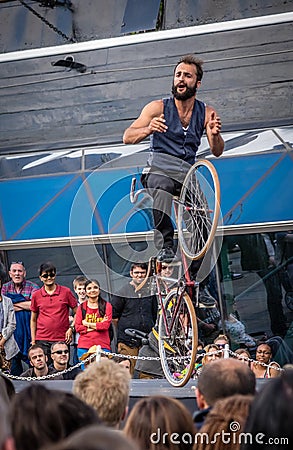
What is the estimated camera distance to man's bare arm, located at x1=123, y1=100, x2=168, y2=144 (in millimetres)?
6094

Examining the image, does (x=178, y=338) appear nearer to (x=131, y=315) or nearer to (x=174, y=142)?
(x=174, y=142)

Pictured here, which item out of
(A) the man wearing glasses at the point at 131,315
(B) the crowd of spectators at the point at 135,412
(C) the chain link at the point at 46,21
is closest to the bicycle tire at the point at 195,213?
(B) the crowd of spectators at the point at 135,412

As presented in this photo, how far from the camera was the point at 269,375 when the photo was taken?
24.3ft

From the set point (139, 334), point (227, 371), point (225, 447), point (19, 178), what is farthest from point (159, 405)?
point (19, 178)

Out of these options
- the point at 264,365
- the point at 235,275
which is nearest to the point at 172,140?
the point at 264,365

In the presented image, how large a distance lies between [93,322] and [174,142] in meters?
2.54

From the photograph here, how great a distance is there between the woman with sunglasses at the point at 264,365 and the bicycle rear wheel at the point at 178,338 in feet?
2.90

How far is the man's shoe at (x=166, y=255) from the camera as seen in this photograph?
6.50m

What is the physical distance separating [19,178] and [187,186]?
4.86 metres

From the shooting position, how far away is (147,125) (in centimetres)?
632

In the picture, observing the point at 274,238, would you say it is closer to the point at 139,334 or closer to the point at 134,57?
the point at 139,334

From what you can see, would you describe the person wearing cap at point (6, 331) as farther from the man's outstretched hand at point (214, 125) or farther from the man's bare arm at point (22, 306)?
the man's outstretched hand at point (214, 125)

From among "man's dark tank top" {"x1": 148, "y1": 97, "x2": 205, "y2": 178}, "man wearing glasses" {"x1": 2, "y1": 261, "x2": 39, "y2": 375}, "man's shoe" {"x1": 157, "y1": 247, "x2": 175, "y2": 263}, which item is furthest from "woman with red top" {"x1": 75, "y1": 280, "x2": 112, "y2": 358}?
"man's dark tank top" {"x1": 148, "y1": 97, "x2": 205, "y2": 178}

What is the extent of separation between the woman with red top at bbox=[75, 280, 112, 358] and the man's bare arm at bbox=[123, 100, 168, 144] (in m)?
2.50
